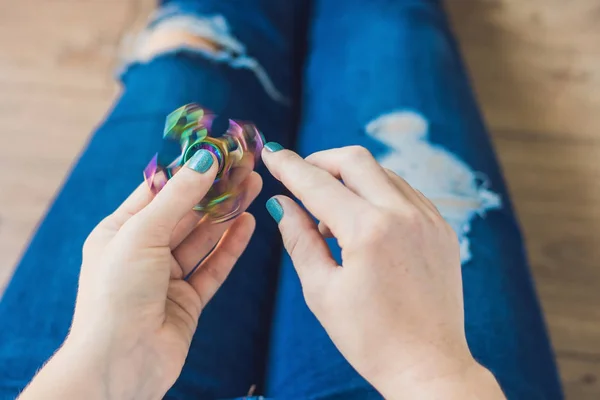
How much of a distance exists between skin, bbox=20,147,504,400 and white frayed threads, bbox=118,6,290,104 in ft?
1.30

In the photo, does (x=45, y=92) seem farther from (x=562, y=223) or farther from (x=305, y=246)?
(x=562, y=223)

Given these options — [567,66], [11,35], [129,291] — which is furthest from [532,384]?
[11,35]

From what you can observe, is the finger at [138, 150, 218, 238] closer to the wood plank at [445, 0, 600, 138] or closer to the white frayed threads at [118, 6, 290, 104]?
the white frayed threads at [118, 6, 290, 104]

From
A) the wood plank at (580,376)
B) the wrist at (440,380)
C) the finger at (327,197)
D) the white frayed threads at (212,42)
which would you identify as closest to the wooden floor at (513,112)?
the wood plank at (580,376)

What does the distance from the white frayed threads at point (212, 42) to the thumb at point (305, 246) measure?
15.2 inches

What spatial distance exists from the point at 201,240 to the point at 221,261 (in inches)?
1.2

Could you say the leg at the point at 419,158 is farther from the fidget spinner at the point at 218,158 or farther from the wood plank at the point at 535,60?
the wood plank at the point at 535,60

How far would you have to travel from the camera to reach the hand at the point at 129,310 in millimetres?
420

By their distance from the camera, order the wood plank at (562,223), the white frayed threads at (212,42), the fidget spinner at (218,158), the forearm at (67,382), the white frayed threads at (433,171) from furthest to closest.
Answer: the wood plank at (562,223)
the white frayed threads at (212,42)
the white frayed threads at (433,171)
the fidget spinner at (218,158)
the forearm at (67,382)

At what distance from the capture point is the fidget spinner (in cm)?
51

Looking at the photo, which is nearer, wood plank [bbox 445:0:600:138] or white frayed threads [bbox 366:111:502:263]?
white frayed threads [bbox 366:111:502:263]

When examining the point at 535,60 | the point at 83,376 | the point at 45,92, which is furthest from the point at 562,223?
the point at 45,92

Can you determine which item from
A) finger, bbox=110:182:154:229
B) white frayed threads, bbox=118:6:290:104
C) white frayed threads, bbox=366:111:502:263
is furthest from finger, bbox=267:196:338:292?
white frayed threads, bbox=118:6:290:104

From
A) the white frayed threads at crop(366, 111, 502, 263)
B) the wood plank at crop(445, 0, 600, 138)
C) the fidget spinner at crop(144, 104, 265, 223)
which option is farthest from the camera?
the wood plank at crop(445, 0, 600, 138)
